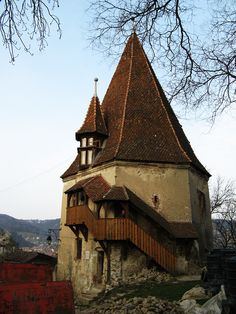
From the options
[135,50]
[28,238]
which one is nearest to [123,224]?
[135,50]

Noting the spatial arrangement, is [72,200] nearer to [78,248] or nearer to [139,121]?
[78,248]

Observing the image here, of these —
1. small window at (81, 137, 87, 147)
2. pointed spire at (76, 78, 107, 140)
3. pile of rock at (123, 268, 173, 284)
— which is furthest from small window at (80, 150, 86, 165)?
pile of rock at (123, 268, 173, 284)

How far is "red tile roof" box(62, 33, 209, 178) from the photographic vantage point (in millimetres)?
20000

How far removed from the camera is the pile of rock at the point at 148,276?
55.1ft

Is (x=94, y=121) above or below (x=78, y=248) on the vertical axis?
above

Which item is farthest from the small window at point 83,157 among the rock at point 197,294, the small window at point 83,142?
the rock at point 197,294

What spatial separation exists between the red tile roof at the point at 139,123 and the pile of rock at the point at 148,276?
17.9 ft

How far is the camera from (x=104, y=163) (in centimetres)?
2009

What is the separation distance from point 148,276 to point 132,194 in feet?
12.9

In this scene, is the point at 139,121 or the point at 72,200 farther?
the point at 72,200

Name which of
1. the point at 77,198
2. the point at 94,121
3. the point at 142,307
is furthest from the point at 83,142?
the point at 142,307

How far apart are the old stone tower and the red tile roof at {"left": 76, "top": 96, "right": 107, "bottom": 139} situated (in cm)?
7

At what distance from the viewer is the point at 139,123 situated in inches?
838

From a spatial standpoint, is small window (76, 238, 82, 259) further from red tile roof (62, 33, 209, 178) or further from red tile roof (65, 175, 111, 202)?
red tile roof (62, 33, 209, 178)
